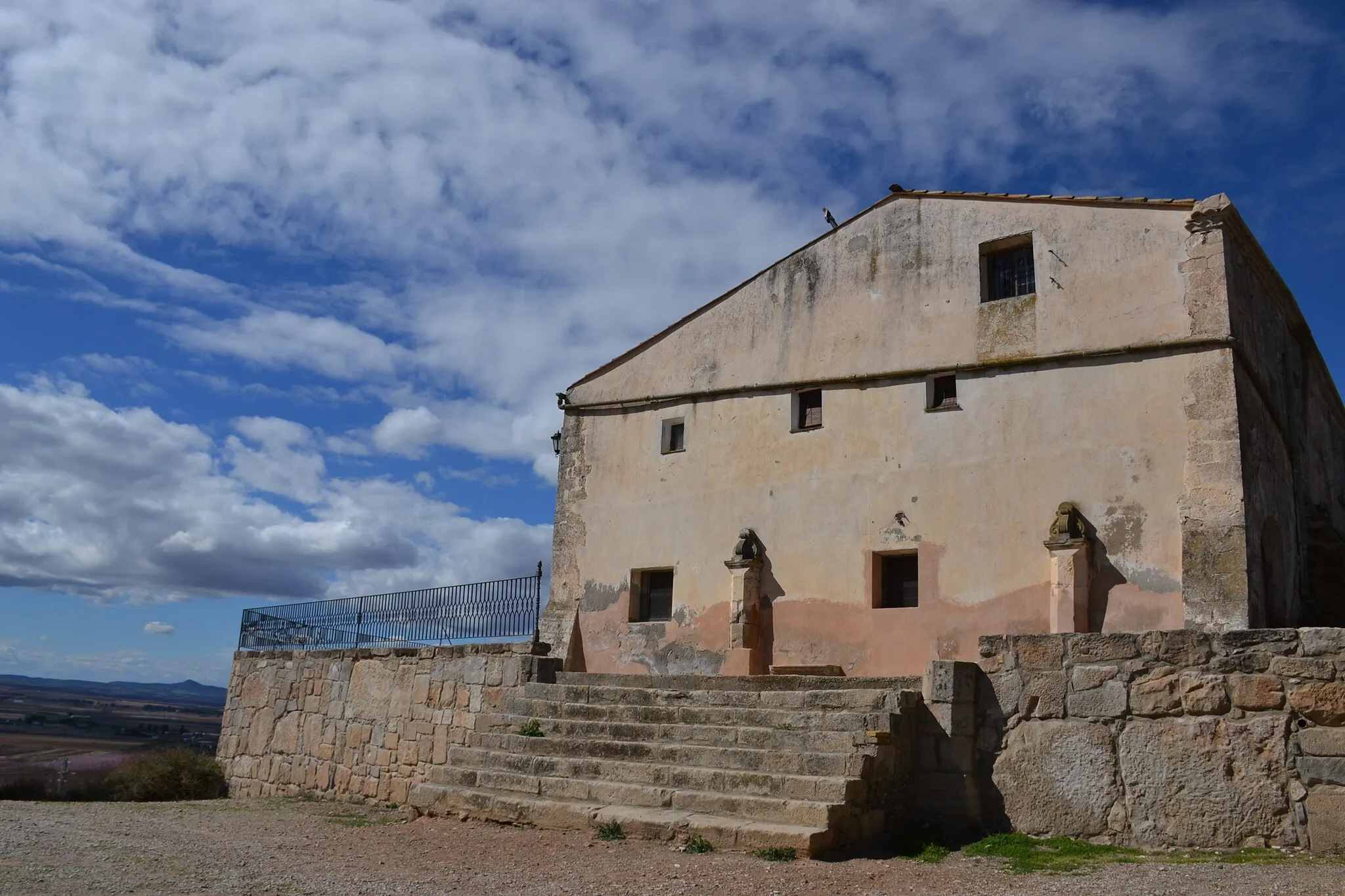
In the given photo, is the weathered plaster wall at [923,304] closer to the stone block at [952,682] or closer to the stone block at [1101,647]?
the stone block at [1101,647]

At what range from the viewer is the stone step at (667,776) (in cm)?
760

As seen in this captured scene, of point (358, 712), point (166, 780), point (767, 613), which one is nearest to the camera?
point (767, 613)

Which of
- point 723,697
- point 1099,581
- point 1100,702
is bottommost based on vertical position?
point 723,697

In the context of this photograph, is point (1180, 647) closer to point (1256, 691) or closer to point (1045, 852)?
point (1256, 691)

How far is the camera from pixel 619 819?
7898 mm

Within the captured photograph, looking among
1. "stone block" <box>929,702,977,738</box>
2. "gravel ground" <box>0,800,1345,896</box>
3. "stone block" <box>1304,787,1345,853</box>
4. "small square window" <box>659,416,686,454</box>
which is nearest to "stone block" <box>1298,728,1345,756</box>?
"stone block" <box>1304,787,1345,853</box>

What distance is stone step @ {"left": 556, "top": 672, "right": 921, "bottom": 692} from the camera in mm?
9789

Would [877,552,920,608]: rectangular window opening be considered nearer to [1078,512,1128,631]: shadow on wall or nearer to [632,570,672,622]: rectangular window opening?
[1078,512,1128,631]: shadow on wall

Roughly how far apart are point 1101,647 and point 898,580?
5422 mm

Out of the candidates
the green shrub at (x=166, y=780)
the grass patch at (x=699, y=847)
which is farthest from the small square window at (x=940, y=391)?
the green shrub at (x=166, y=780)

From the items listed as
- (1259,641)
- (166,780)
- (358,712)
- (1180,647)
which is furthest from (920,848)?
(166,780)

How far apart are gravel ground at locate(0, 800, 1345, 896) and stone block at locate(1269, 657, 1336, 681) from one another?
122cm

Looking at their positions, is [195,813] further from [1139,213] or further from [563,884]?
[1139,213]

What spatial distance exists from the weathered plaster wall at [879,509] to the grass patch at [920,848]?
4856mm
